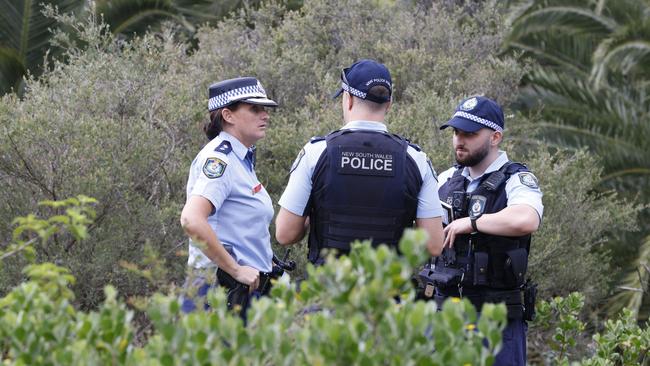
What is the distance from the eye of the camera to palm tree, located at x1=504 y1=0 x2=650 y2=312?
1169cm

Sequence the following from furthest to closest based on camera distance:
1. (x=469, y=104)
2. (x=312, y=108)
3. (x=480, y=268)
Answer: (x=312, y=108) < (x=469, y=104) < (x=480, y=268)

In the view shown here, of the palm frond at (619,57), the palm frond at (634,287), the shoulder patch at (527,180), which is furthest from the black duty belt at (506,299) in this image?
the palm frond at (619,57)

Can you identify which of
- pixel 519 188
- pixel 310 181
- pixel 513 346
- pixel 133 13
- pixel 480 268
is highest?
pixel 310 181

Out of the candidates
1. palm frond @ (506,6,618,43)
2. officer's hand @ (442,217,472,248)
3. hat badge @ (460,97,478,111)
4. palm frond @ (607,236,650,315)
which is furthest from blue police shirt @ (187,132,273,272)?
palm frond @ (506,6,618,43)

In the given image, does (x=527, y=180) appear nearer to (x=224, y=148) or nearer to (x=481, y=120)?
(x=481, y=120)

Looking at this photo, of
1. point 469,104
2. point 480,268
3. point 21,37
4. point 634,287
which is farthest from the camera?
point 21,37

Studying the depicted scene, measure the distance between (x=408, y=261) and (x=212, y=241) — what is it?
5.27 ft

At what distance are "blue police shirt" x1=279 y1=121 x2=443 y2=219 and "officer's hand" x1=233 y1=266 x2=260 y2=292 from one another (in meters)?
0.29

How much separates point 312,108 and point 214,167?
16.3 feet

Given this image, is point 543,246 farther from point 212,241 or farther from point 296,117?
point 212,241

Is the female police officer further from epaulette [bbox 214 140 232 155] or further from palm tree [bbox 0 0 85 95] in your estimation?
palm tree [bbox 0 0 85 95]

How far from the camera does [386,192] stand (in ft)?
13.2

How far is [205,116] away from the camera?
7.77 metres

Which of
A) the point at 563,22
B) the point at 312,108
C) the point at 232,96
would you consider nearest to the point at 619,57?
the point at 563,22
